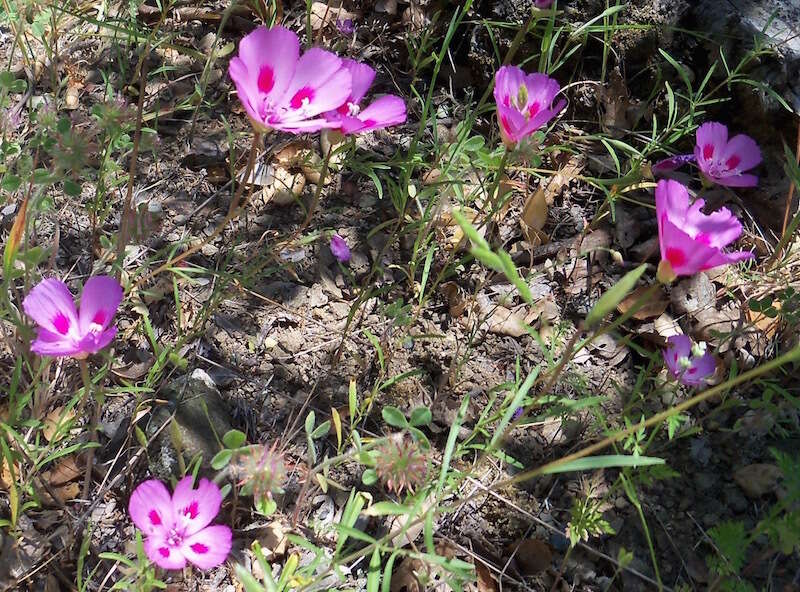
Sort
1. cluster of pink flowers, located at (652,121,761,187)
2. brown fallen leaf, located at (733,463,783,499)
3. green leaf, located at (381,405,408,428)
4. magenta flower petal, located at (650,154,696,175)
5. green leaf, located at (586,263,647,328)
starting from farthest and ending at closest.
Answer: magenta flower petal, located at (650,154,696,175), cluster of pink flowers, located at (652,121,761,187), brown fallen leaf, located at (733,463,783,499), green leaf, located at (381,405,408,428), green leaf, located at (586,263,647,328)

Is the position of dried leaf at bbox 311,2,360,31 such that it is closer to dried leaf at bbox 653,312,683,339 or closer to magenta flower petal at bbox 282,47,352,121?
magenta flower petal at bbox 282,47,352,121

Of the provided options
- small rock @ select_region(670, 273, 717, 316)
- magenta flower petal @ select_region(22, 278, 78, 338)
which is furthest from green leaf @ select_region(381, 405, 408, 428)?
small rock @ select_region(670, 273, 717, 316)

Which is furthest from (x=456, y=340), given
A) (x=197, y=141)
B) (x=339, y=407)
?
(x=197, y=141)

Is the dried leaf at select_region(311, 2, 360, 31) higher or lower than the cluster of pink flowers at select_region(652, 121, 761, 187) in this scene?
higher

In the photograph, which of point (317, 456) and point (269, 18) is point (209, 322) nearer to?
point (317, 456)

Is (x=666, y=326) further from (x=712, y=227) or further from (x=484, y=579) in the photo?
(x=484, y=579)

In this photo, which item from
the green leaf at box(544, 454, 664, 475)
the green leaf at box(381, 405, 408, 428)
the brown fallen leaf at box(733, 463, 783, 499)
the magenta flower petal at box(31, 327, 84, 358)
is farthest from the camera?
the brown fallen leaf at box(733, 463, 783, 499)

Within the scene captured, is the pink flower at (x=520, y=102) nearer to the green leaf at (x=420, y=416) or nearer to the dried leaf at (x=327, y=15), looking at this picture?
the green leaf at (x=420, y=416)
